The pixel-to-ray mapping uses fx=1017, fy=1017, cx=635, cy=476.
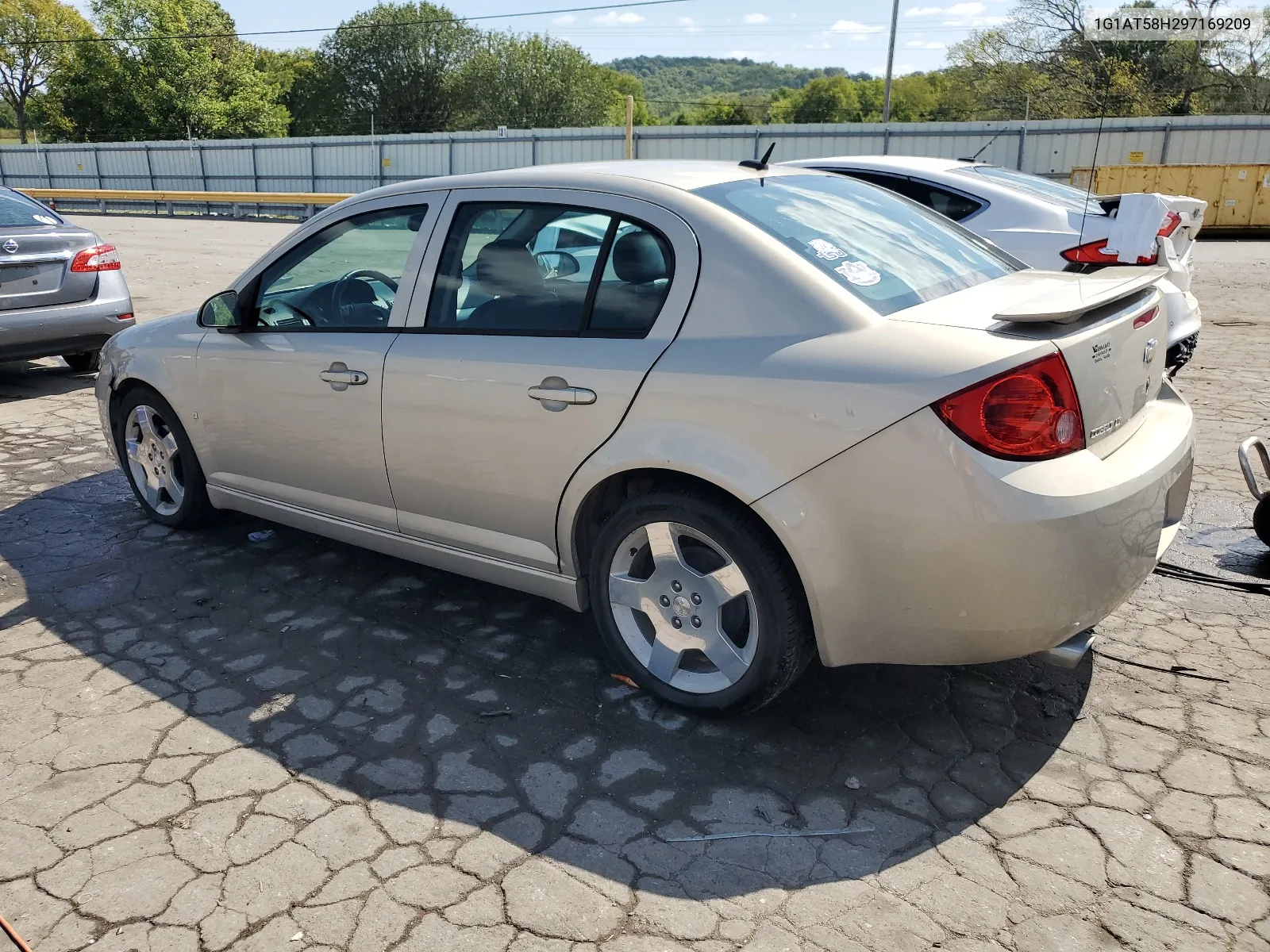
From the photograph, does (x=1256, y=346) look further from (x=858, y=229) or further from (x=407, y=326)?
(x=407, y=326)

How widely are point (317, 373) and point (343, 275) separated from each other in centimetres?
53

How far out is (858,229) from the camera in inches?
135

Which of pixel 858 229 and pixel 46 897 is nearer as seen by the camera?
pixel 46 897

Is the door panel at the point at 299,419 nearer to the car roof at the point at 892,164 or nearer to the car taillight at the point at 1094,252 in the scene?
the car roof at the point at 892,164

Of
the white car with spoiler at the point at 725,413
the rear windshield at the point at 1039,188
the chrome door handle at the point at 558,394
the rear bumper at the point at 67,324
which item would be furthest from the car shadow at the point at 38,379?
the rear windshield at the point at 1039,188

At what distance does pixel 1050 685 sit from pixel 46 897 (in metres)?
3.06

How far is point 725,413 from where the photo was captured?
9.71 feet

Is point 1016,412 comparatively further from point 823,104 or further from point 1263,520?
point 823,104

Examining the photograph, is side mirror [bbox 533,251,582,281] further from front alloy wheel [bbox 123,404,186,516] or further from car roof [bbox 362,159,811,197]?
front alloy wheel [bbox 123,404,186,516]

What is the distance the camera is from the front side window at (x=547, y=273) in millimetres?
3258

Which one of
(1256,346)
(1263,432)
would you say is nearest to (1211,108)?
(1256,346)

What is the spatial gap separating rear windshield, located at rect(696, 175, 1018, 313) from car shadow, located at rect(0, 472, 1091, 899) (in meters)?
1.36

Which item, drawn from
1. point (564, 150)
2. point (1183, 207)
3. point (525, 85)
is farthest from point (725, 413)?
point (525, 85)

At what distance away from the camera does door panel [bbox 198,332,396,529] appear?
389cm
